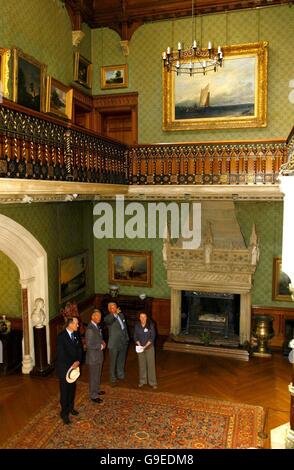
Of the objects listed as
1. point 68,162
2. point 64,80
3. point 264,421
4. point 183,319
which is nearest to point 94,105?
point 64,80

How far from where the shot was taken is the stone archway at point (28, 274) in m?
8.02

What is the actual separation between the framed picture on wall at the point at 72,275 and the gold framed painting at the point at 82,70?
4345 millimetres

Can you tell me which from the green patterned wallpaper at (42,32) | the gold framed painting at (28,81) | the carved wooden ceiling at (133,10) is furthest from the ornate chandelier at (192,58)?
the gold framed painting at (28,81)

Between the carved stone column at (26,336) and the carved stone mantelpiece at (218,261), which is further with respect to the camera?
the carved stone mantelpiece at (218,261)

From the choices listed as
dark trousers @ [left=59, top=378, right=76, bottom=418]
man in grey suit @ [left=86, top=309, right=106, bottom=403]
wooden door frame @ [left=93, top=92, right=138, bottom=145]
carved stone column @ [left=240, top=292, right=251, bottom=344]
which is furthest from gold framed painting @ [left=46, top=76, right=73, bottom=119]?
carved stone column @ [left=240, top=292, right=251, bottom=344]

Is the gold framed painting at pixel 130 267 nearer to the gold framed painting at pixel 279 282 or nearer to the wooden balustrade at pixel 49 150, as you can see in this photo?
the wooden balustrade at pixel 49 150

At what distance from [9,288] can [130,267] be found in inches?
137

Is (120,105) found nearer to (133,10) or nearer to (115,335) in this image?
(133,10)

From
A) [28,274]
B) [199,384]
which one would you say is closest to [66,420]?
[199,384]

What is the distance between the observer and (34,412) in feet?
22.6

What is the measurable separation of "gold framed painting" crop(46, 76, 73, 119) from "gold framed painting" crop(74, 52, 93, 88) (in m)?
0.81

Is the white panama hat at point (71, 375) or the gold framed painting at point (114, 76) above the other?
the gold framed painting at point (114, 76)

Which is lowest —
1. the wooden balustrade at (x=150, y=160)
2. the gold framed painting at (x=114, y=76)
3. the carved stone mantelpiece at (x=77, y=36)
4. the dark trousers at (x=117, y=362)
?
the dark trousers at (x=117, y=362)

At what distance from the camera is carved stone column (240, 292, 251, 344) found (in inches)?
392
